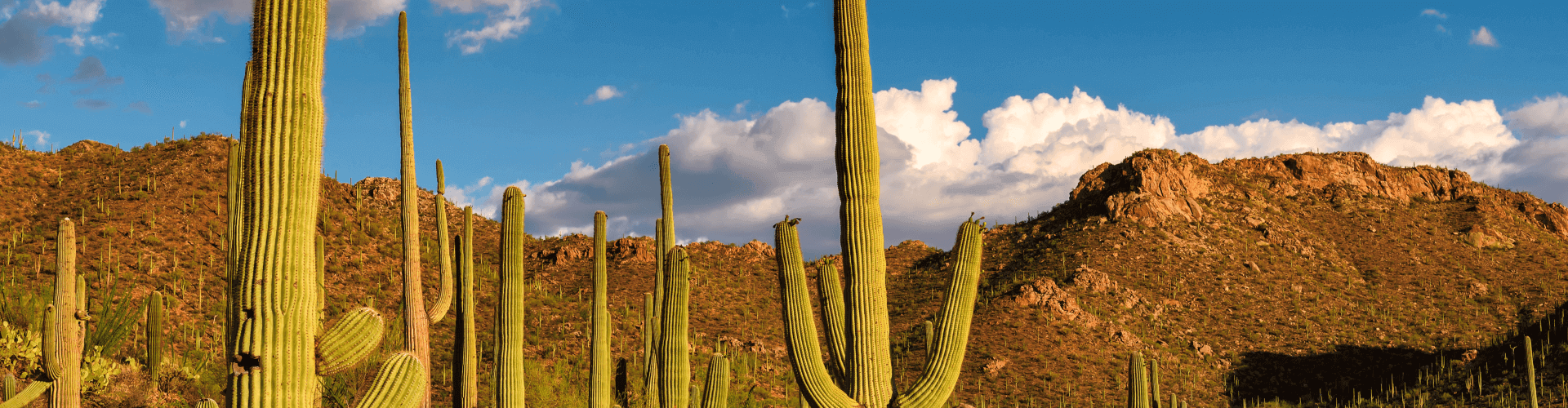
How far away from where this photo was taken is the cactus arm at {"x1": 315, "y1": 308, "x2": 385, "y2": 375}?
13.1 feet

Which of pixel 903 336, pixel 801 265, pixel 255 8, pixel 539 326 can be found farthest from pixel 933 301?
pixel 255 8

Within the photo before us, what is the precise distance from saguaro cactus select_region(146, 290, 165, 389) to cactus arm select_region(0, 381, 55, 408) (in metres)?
3.82

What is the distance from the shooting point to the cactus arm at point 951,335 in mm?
6281

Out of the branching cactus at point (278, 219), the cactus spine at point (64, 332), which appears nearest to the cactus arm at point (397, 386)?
the branching cactus at point (278, 219)

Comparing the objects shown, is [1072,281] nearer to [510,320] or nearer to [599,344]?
[599,344]

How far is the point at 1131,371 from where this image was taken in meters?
13.2

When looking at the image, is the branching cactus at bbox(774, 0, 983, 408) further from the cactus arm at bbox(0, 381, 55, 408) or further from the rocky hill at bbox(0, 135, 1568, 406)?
the rocky hill at bbox(0, 135, 1568, 406)

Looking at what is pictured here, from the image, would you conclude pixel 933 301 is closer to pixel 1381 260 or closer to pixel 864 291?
pixel 1381 260

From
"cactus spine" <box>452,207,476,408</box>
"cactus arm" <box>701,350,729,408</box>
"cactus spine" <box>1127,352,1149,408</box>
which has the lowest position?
"cactus spine" <box>1127,352,1149,408</box>

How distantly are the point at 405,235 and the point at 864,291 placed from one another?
6.87m

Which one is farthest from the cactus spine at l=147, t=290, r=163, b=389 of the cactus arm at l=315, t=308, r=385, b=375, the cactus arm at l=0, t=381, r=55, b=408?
the cactus arm at l=315, t=308, r=385, b=375

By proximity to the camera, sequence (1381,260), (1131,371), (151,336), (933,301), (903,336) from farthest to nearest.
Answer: (1381,260) → (933,301) → (903,336) → (151,336) → (1131,371)

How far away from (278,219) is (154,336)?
13715mm

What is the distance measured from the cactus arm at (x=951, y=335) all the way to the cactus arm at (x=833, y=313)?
0.48m
